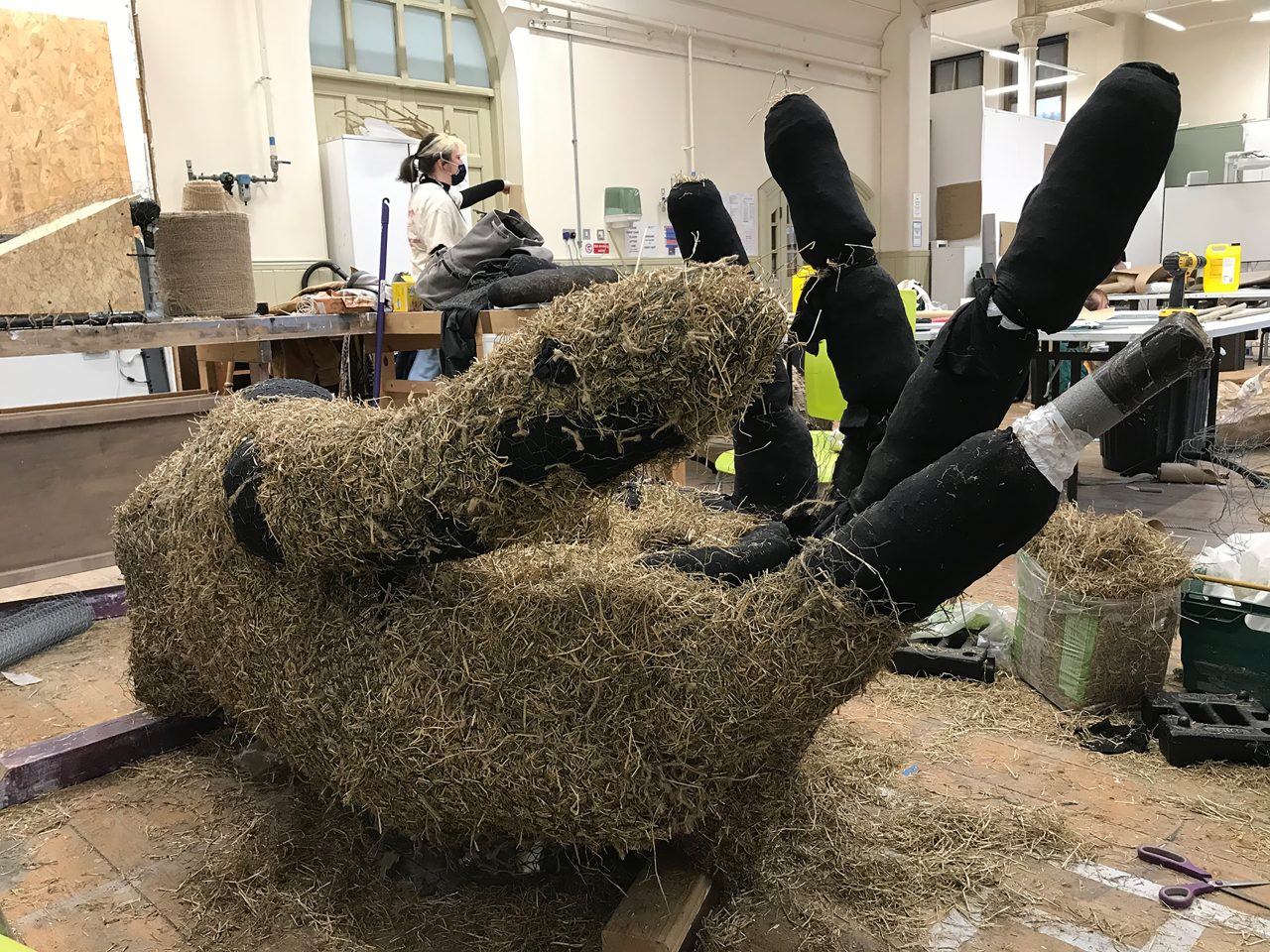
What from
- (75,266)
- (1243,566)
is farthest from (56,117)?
(1243,566)

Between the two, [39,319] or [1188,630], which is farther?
[39,319]

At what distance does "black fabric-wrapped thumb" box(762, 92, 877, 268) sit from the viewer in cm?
168

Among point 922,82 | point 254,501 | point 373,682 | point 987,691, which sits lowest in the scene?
point 987,691

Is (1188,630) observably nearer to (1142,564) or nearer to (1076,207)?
(1142,564)

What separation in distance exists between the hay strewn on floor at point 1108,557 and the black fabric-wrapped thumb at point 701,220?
111cm

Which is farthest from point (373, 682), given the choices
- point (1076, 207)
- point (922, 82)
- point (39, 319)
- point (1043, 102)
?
point (1043, 102)

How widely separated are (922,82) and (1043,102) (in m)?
4.93

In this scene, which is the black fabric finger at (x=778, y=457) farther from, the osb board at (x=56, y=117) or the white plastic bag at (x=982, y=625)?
the osb board at (x=56, y=117)

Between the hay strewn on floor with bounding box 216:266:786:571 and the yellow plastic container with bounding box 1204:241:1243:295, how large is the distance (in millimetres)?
5636

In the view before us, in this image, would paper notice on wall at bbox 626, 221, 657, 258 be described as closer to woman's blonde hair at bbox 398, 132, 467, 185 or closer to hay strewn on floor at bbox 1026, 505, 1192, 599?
woman's blonde hair at bbox 398, 132, 467, 185

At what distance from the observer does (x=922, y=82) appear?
10.5 metres

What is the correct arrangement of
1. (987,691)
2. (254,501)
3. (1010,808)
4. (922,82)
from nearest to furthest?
1. (254,501)
2. (1010,808)
3. (987,691)
4. (922,82)

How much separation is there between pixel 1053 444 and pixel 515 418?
63 centimetres

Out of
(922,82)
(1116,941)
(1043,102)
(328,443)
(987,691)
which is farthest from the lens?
(1043,102)
